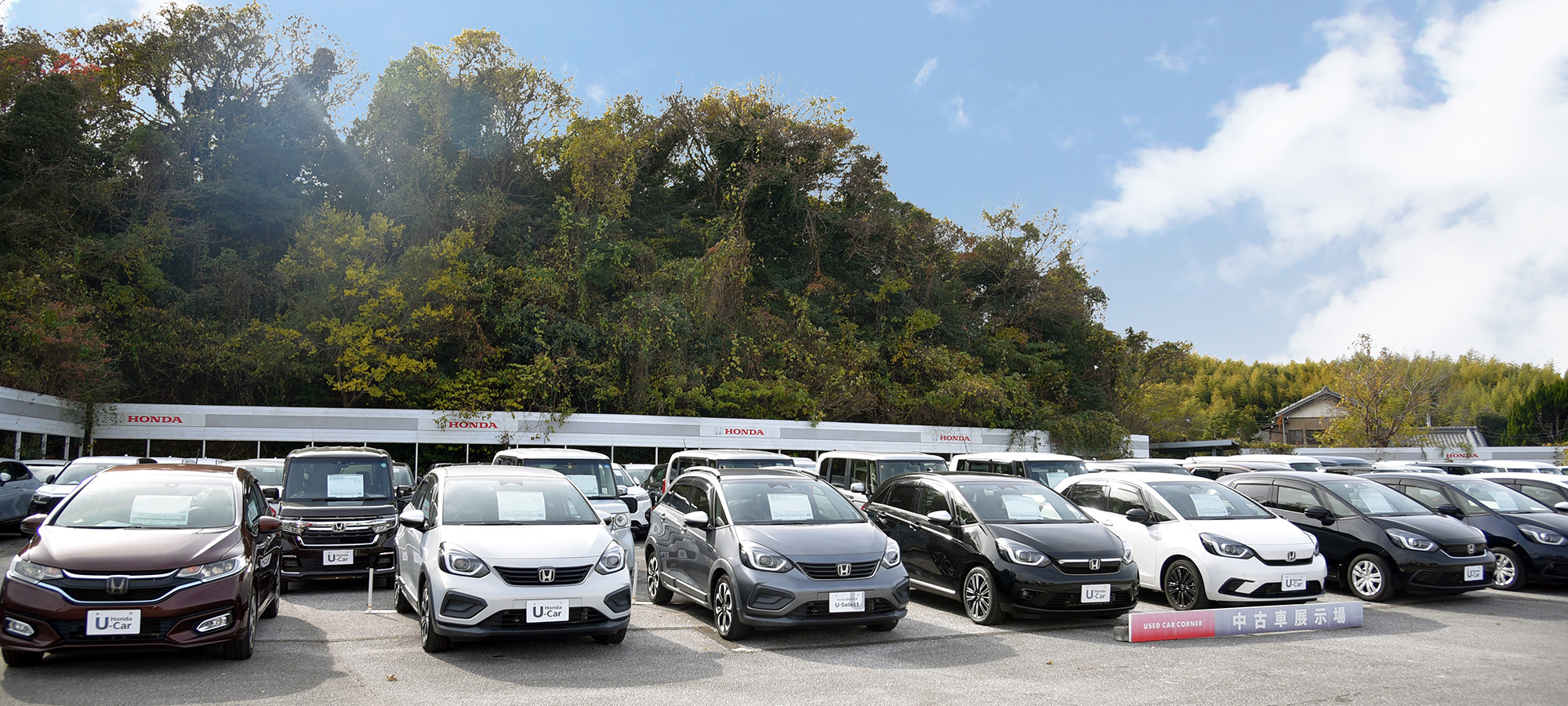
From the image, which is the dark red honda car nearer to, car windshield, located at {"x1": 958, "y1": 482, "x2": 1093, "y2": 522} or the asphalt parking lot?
the asphalt parking lot

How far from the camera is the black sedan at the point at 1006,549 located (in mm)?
8922

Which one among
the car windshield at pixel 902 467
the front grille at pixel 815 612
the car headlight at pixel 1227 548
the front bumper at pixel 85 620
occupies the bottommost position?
the front grille at pixel 815 612

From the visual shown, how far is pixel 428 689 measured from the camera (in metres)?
6.48

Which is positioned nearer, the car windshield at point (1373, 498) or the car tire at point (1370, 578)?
the car tire at point (1370, 578)

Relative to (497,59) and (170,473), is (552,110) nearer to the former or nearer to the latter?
(497,59)

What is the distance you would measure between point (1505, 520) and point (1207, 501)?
5.35 metres

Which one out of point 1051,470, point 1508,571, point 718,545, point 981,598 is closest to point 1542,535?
point 1508,571

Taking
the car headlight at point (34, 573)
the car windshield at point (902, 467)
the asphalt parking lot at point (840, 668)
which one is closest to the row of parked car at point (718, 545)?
the car headlight at point (34, 573)

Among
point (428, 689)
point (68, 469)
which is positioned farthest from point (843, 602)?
point (68, 469)

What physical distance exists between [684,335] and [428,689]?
23569mm

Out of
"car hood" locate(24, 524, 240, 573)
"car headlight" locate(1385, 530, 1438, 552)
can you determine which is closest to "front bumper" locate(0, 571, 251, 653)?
"car hood" locate(24, 524, 240, 573)

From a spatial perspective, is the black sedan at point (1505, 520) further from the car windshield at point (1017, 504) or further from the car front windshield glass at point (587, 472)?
the car front windshield glass at point (587, 472)

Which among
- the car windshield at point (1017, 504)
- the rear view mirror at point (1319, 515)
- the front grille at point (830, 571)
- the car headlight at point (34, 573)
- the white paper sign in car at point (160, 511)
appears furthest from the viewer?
the rear view mirror at point (1319, 515)

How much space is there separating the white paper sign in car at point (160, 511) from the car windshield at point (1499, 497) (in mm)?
15839
